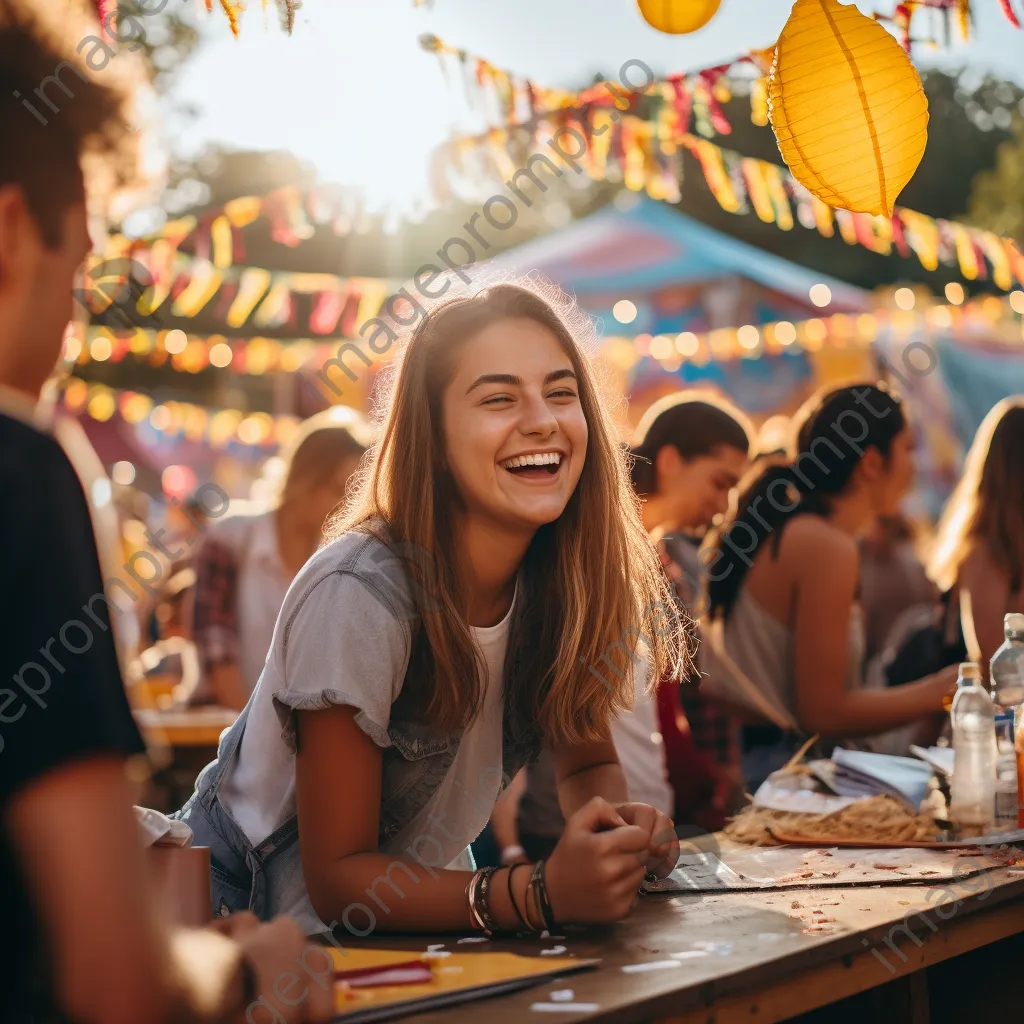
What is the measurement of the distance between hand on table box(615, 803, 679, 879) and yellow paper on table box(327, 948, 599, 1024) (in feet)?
1.34

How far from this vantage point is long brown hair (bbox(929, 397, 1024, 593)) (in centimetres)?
399

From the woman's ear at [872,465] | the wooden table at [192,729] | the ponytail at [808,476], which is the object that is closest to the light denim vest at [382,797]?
the ponytail at [808,476]

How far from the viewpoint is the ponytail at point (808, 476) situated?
353 cm

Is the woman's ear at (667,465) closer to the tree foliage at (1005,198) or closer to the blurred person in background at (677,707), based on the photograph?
the blurred person in background at (677,707)

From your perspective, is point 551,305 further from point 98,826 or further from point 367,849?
point 98,826

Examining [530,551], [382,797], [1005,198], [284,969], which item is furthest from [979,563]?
[1005,198]

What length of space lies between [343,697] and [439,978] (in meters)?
0.40

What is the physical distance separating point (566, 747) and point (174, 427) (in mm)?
12680

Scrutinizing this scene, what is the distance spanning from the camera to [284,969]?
124 cm

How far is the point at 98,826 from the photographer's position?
92cm

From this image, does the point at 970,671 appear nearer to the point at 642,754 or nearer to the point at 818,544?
the point at 818,544

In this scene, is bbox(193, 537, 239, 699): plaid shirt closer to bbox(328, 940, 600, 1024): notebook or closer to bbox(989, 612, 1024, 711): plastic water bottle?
bbox(989, 612, 1024, 711): plastic water bottle

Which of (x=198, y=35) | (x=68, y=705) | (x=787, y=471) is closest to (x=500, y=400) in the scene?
(x=68, y=705)

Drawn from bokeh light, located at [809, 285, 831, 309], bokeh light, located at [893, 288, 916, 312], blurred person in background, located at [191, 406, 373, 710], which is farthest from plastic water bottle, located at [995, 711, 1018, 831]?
bokeh light, located at [809, 285, 831, 309]
